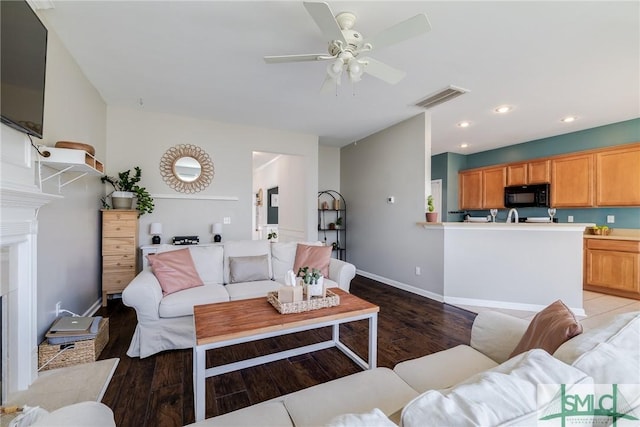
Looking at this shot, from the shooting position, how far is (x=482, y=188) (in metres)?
5.88

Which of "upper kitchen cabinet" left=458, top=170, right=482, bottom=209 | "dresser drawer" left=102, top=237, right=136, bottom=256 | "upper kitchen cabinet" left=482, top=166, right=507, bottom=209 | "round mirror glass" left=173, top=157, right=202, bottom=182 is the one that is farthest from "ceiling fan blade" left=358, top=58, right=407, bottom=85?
"upper kitchen cabinet" left=458, top=170, right=482, bottom=209

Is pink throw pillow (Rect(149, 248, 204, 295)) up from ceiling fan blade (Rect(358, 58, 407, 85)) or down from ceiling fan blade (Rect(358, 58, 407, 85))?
down

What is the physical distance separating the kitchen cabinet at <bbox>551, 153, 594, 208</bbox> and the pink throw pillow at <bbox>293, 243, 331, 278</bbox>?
435cm

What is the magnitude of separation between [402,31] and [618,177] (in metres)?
4.58

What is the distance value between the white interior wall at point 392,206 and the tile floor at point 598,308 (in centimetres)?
92

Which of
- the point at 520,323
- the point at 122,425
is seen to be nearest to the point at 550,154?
the point at 520,323

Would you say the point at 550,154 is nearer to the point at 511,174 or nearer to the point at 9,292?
the point at 511,174

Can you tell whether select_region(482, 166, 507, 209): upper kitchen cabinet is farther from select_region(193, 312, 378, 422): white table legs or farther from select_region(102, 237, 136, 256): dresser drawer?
select_region(102, 237, 136, 256): dresser drawer

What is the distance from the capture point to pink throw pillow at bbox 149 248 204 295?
250 centimetres

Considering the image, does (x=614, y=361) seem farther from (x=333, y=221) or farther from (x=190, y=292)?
(x=333, y=221)

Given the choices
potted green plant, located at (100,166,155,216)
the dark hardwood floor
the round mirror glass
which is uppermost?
the round mirror glass

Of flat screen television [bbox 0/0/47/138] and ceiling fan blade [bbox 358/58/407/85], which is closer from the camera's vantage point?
flat screen television [bbox 0/0/47/138]

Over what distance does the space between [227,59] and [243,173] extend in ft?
7.05

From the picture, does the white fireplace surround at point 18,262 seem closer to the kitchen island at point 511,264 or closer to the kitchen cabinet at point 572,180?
the kitchen island at point 511,264
